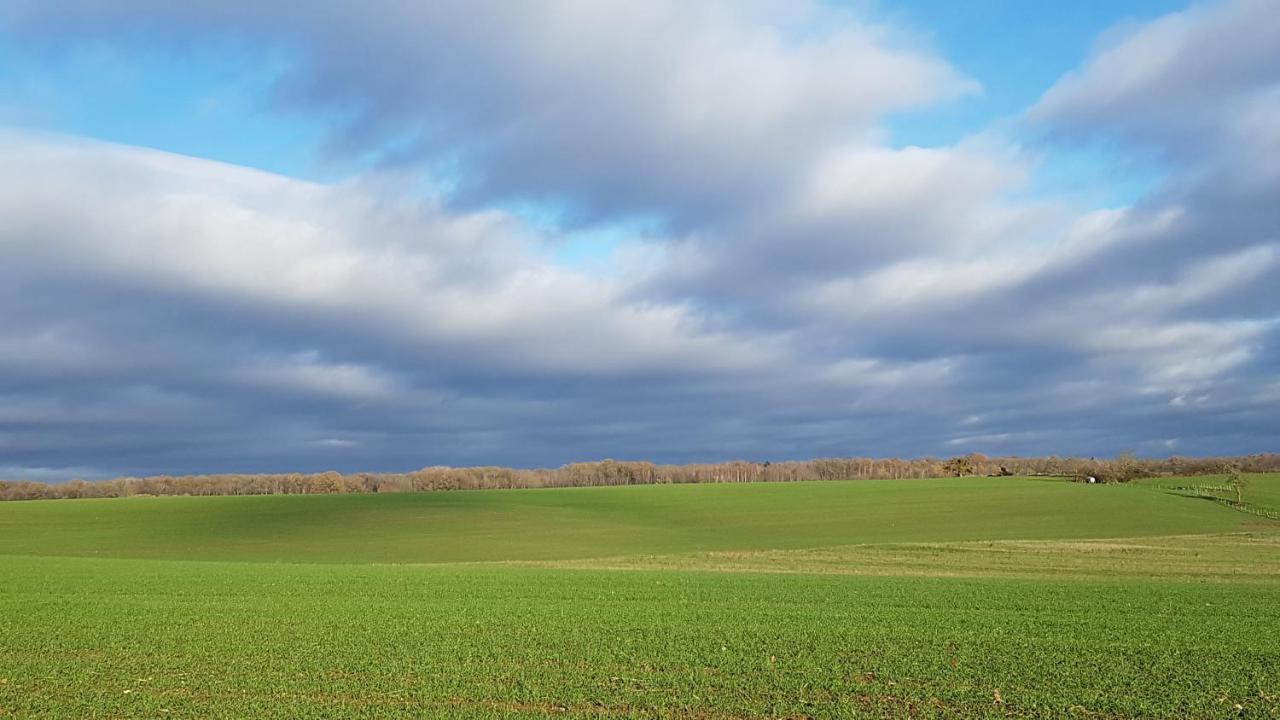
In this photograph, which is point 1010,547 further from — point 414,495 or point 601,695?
point 414,495

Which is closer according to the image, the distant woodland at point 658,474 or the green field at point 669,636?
the green field at point 669,636

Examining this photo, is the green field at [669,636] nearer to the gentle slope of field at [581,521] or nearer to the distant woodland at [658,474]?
the gentle slope of field at [581,521]

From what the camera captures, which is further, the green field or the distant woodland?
the distant woodland

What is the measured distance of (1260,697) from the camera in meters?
13.4

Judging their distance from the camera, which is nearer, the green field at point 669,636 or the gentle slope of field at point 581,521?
the green field at point 669,636

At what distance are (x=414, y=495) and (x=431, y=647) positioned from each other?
263 ft

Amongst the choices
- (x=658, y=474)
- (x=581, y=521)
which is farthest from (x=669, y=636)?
(x=658, y=474)

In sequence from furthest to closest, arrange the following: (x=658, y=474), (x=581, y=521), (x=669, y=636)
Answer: (x=658, y=474)
(x=581, y=521)
(x=669, y=636)

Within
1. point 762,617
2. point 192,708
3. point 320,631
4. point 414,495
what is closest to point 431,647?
point 320,631

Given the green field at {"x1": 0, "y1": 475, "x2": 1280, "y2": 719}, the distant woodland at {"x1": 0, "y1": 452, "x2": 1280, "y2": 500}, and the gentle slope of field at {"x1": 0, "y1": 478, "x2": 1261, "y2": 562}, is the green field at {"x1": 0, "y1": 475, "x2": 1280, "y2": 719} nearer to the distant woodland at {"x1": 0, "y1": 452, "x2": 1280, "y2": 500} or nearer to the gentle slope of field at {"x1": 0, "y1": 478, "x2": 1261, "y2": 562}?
the gentle slope of field at {"x1": 0, "y1": 478, "x2": 1261, "y2": 562}

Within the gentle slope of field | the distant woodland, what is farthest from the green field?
the distant woodland

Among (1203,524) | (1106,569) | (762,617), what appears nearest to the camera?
(762,617)

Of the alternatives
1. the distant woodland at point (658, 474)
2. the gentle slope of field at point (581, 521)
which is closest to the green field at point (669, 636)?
the gentle slope of field at point (581, 521)

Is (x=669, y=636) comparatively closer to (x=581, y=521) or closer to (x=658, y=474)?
(x=581, y=521)
